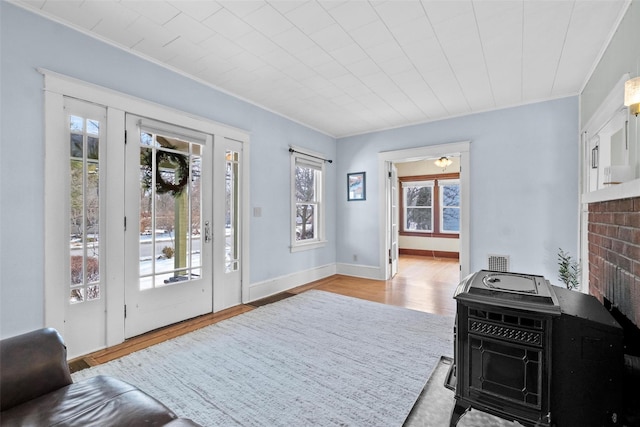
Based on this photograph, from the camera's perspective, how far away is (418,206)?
8.45 metres

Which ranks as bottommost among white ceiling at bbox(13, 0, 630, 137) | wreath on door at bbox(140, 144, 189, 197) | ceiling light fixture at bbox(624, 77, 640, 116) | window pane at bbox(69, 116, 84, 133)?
wreath on door at bbox(140, 144, 189, 197)

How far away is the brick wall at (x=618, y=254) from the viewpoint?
1.49 meters

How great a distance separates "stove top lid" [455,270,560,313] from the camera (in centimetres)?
145

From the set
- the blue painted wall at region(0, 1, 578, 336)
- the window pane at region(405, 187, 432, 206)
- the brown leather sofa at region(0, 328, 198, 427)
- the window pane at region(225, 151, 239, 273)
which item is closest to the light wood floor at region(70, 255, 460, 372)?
the blue painted wall at region(0, 1, 578, 336)

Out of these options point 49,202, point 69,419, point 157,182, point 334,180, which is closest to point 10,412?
point 69,419

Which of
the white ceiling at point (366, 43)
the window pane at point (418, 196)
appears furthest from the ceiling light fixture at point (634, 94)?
the window pane at point (418, 196)

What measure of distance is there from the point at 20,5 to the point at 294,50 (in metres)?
1.99

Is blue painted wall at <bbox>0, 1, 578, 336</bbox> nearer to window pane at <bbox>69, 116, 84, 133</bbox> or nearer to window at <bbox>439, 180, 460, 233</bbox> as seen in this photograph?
window pane at <bbox>69, 116, 84, 133</bbox>

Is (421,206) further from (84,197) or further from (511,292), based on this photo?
(84,197)

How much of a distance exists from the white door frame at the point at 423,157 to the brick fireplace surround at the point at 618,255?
1.98m

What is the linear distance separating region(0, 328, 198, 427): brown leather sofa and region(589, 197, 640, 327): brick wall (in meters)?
2.13

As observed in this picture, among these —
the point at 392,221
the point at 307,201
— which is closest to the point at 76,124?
the point at 307,201

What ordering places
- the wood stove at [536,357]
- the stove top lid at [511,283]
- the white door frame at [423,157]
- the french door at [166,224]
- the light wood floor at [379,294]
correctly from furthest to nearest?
the white door frame at [423,157]
the french door at [166,224]
the light wood floor at [379,294]
the stove top lid at [511,283]
the wood stove at [536,357]

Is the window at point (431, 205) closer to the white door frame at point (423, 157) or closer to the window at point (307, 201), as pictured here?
the white door frame at point (423, 157)
